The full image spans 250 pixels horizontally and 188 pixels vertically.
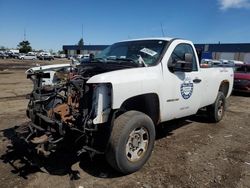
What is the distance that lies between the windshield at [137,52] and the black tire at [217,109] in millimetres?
2811

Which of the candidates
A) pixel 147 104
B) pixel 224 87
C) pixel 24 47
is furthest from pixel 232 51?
pixel 24 47

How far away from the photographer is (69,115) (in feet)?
13.4

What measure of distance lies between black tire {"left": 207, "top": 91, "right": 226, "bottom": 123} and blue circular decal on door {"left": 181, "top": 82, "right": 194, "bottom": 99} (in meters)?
1.96

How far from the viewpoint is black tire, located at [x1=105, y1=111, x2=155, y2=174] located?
3.79m

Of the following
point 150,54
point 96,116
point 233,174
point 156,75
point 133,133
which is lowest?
point 233,174

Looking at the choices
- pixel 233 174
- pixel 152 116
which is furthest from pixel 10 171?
pixel 233 174

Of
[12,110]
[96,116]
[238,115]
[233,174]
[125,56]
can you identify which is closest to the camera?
[96,116]

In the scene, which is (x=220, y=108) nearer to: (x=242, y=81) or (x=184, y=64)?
(x=184, y=64)

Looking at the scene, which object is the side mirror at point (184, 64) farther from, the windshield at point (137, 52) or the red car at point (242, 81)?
the red car at point (242, 81)

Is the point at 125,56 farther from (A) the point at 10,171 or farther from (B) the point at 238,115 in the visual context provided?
(B) the point at 238,115

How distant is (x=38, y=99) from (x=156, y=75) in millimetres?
1932

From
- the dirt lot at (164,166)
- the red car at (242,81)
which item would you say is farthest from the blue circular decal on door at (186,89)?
the red car at (242,81)

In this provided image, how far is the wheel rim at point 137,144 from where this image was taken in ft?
13.4

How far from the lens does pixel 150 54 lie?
4.93m
